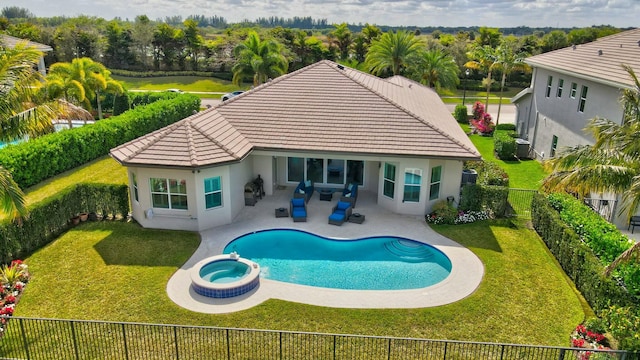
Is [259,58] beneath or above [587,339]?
above

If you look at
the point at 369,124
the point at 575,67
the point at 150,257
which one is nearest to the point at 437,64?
the point at 575,67

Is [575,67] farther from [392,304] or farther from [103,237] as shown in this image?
[103,237]

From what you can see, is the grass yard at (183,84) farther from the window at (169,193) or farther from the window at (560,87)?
the window at (169,193)

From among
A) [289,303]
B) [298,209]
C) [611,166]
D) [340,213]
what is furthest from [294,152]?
[611,166]

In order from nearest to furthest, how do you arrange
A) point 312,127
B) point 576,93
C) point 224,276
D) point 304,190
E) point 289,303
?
point 289,303
point 224,276
point 312,127
point 304,190
point 576,93

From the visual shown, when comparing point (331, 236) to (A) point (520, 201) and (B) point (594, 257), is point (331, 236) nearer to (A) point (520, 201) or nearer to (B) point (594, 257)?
(B) point (594, 257)
